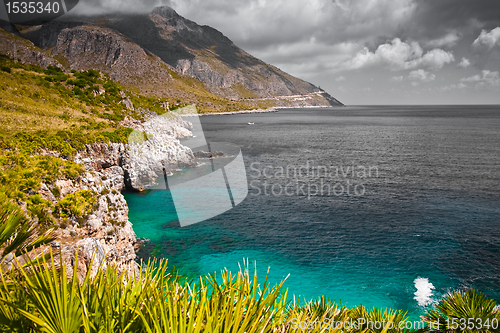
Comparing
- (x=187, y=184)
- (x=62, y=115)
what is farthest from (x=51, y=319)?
(x=187, y=184)

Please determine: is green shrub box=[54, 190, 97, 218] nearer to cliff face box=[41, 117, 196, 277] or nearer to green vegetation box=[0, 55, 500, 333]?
green vegetation box=[0, 55, 500, 333]

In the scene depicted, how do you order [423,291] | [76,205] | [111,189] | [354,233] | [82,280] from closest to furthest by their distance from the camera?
[82,280] < [76,205] < [423,291] < [111,189] < [354,233]

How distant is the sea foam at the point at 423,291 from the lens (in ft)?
62.5

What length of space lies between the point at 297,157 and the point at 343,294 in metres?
45.7

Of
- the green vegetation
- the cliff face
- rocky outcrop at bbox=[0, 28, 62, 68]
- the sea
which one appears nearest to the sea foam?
the sea

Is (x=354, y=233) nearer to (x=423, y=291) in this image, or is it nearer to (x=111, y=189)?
(x=423, y=291)

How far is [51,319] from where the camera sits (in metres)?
3.94

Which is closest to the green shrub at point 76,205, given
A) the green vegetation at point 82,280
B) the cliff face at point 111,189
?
the green vegetation at point 82,280

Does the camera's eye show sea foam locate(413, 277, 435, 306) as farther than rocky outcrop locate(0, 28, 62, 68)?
No

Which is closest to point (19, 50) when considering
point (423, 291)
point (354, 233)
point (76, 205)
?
point (76, 205)

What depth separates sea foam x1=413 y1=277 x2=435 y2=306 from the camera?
19.1 metres

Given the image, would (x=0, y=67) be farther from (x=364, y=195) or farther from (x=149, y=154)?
(x=364, y=195)

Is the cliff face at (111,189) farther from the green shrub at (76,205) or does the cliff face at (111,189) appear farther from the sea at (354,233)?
the sea at (354,233)

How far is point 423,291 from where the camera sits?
20062 millimetres
